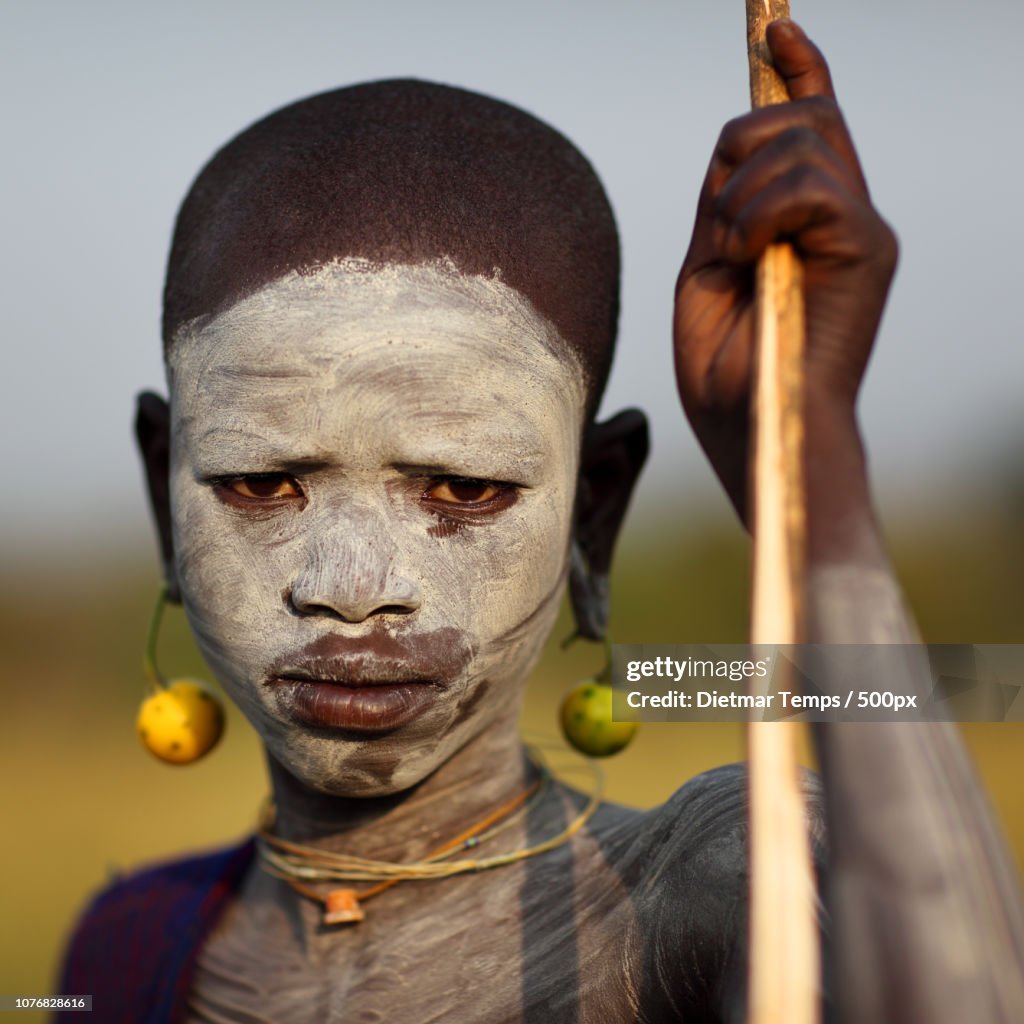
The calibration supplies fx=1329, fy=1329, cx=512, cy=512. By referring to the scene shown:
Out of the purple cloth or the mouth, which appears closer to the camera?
the mouth

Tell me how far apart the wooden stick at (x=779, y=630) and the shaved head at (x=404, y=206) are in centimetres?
92

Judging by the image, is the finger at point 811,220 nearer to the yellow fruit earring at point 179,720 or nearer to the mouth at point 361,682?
the mouth at point 361,682

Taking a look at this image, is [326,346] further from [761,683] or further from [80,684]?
[80,684]

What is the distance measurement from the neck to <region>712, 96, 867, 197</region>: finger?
142cm

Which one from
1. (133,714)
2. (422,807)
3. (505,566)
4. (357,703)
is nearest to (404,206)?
(505,566)

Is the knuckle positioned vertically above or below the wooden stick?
above

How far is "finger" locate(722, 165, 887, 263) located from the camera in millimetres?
1732

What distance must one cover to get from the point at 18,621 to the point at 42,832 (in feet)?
19.6

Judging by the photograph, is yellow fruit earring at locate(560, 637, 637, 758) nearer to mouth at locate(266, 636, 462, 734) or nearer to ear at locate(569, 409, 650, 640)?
ear at locate(569, 409, 650, 640)

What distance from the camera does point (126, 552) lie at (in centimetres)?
2116

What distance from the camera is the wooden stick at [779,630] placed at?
138 cm

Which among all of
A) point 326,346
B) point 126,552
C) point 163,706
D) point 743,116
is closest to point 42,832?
point 126,552

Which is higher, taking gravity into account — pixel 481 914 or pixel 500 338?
pixel 500 338

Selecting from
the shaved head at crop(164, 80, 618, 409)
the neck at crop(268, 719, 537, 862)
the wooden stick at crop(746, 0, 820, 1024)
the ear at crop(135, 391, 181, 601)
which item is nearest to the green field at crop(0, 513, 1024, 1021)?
the ear at crop(135, 391, 181, 601)
